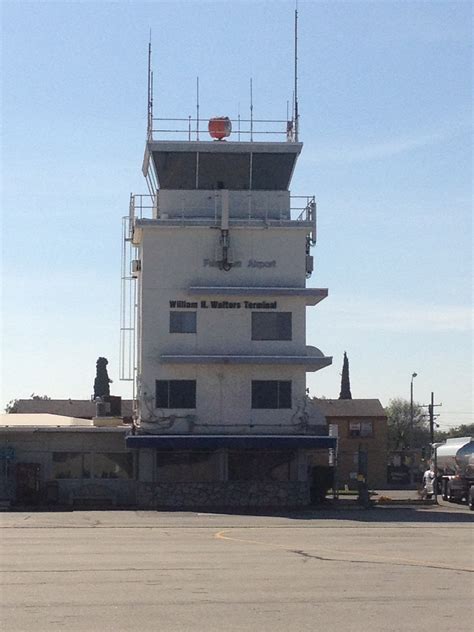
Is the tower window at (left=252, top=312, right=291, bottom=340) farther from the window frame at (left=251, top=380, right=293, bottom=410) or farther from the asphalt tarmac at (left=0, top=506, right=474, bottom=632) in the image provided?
the asphalt tarmac at (left=0, top=506, right=474, bottom=632)

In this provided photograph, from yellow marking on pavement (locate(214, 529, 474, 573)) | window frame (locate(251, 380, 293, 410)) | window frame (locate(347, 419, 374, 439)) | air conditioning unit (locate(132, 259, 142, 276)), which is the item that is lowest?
yellow marking on pavement (locate(214, 529, 474, 573))

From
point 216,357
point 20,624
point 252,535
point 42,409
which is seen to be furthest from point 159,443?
point 42,409

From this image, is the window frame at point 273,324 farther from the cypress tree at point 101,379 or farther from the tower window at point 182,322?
the cypress tree at point 101,379

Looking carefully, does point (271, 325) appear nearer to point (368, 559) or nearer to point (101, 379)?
point (368, 559)

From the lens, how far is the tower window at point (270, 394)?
47844mm

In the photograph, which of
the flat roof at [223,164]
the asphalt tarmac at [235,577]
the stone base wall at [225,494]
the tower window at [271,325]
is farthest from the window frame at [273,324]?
the asphalt tarmac at [235,577]

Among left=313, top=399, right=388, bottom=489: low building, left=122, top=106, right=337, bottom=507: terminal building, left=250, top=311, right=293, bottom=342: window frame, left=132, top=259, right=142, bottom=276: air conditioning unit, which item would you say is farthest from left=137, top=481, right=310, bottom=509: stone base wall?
left=313, top=399, right=388, bottom=489: low building

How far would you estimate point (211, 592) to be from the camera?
17984 millimetres

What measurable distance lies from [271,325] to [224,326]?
6.84 ft

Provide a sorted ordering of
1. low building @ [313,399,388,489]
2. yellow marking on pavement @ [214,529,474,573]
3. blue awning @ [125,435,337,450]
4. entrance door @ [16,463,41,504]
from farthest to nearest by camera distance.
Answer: low building @ [313,399,388,489]
entrance door @ [16,463,41,504]
blue awning @ [125,435,337,450]
yellow marking on pavement @ [214,529,474,573]

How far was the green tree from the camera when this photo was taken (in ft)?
376

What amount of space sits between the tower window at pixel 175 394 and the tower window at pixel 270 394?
2736mm

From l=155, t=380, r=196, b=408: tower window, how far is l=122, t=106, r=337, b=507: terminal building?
0.14 ft

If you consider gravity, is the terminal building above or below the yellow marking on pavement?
above
